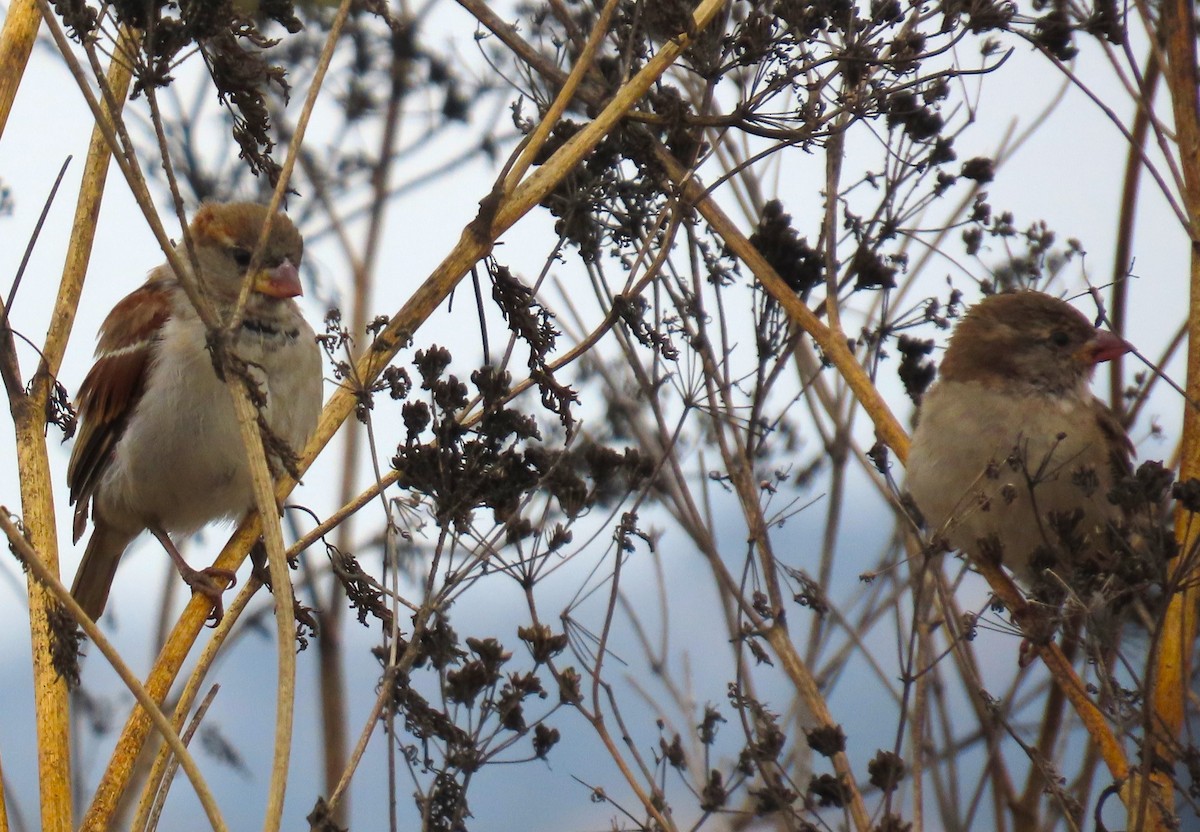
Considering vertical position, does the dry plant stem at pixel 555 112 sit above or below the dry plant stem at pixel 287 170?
above

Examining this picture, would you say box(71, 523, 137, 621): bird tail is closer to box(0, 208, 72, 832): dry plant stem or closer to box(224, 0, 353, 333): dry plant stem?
box(0, 208, 72, 832): dry plant stem

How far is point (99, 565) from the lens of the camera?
559 cm

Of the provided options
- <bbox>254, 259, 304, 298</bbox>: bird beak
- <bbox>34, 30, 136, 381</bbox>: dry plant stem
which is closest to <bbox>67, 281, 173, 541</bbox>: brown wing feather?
<bbox>254, 259, 304, 298</bbox>: bird beak

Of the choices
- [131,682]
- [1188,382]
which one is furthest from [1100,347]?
[131,682]

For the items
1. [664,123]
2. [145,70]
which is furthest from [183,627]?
[664,123]

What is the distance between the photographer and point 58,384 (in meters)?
2.88

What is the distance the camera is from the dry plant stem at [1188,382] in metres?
3.43

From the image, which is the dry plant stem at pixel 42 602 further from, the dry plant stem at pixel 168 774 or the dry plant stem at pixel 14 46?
the dry plant stem at pixel 14 46

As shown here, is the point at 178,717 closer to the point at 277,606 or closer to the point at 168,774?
the point at 168,774

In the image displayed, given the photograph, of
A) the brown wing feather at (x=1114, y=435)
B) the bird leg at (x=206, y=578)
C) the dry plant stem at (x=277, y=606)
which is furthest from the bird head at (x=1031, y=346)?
the dry plant stem at (x=277, y=606)

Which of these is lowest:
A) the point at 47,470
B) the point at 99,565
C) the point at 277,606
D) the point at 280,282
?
the point at 277,606

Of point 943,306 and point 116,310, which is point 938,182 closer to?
point 943,306

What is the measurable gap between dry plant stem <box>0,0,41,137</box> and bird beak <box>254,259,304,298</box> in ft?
5.14

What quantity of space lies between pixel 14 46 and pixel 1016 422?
160 inches
